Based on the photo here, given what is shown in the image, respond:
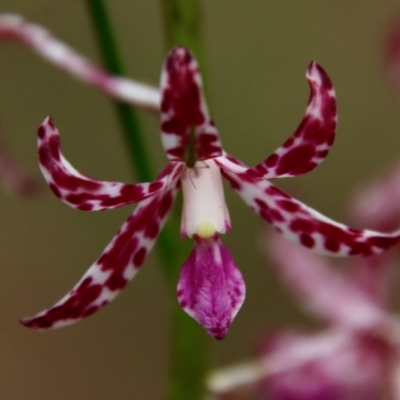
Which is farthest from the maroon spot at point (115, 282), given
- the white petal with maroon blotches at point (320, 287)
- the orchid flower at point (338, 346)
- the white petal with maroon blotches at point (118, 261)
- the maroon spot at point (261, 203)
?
the white petal with maroon blotches at point (320, 287)

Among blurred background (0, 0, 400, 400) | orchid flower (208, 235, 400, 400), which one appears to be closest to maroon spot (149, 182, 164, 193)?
orchid flower (208, 235, 400, 400)

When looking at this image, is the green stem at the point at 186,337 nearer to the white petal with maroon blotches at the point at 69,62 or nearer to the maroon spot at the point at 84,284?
the white petal with maroon blotches at the point at 69,62

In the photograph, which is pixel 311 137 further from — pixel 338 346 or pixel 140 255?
pixel 338 346

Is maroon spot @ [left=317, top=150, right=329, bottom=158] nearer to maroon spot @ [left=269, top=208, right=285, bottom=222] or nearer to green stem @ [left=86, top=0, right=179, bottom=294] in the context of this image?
maroon spot @ [left=269, top=208, right=285, bottom=222]

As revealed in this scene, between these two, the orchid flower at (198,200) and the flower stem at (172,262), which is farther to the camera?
the flower stem at (172,262)

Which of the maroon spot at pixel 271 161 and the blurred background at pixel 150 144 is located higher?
the blurred background at pixel 150 144

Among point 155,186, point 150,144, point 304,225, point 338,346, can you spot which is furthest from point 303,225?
point 150,144
